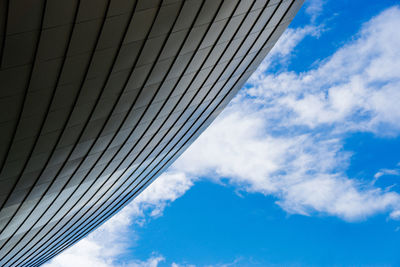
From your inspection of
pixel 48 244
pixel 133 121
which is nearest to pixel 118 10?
pixel 133 121

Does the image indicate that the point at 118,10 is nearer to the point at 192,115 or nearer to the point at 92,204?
the point at 192,115

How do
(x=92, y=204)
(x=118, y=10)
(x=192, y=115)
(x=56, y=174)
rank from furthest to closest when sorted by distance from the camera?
(x=92, y=204) < (x=192, y=115) < (x=56, y=174) < (x=118, y=10)

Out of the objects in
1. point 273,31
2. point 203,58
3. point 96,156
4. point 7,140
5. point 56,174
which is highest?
point 273,31

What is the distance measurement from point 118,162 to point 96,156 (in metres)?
2.85

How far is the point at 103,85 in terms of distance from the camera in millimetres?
14797

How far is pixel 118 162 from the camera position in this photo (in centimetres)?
2356

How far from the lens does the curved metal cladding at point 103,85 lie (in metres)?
11.4

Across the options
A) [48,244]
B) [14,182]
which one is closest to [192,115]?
[14,182]

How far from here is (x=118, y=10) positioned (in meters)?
11.7

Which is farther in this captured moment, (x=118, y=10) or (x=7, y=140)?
(x=7, y=140)

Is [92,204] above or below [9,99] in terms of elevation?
above

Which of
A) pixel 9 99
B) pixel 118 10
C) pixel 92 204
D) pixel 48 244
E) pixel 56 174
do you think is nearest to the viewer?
pixel 118 10

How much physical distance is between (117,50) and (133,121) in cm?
622

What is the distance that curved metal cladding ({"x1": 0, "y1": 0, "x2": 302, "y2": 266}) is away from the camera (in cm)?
1144
